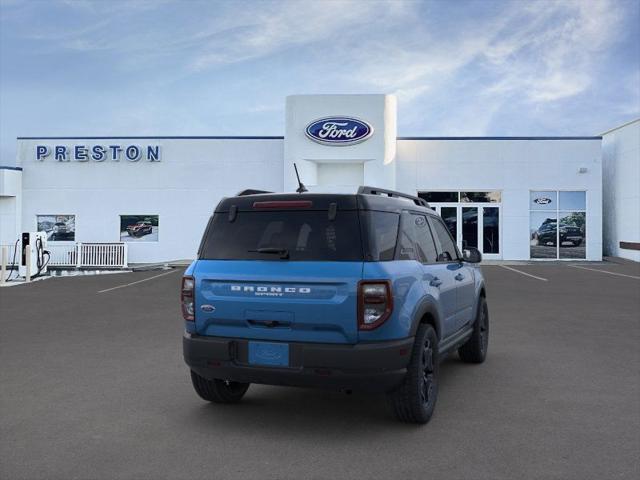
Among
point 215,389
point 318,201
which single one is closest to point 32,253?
point 215,389

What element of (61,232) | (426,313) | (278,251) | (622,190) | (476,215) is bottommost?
(426,313)

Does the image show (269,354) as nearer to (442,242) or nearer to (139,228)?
(442,242)

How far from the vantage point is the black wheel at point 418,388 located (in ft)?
15.4

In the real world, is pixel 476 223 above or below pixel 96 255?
above

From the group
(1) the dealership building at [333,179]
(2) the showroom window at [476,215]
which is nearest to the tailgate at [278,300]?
(1) the dealership building at [333,179]

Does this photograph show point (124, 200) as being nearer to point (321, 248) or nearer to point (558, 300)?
point (558, 300)

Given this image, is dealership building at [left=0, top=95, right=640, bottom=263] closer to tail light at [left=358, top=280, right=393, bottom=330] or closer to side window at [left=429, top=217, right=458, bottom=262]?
side window at [left=429, top=217, right=458, bottom=262]

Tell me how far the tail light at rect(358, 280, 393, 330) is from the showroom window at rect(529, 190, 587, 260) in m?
23.4

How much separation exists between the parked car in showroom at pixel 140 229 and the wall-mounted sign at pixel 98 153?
2818 millimetres

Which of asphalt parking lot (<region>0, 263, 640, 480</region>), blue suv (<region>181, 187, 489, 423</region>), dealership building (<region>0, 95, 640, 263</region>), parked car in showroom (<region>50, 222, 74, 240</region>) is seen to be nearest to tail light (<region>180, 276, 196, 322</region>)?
blue suv (<region>181, 187, 489, 423</region>)

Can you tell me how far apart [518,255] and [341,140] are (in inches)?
358

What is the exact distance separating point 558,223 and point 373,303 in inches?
948

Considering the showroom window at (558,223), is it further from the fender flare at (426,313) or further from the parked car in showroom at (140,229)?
the fender flare at (426,313)

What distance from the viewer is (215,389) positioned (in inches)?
209
